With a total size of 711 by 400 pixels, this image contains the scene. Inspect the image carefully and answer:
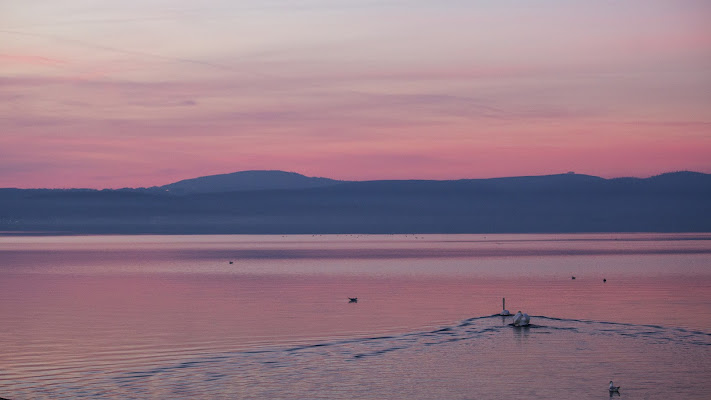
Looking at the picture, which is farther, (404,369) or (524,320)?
(524,320)

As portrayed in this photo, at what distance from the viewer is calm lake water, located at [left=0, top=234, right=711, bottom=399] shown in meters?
23.5

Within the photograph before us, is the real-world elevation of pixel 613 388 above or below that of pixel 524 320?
below

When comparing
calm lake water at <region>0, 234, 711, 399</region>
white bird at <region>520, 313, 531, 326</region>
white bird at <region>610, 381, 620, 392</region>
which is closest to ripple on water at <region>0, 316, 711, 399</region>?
calm lake water at <region>0, 234, 711, 399</region>

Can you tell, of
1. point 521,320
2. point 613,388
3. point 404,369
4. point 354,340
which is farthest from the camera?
point 521,320

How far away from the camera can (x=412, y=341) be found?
102 ft

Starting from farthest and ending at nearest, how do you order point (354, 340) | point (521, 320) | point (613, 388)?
1. point (521, 320)
2. point (354, 340)
3. point (613, 388)

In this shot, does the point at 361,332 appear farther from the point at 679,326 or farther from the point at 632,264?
the point at 632,264

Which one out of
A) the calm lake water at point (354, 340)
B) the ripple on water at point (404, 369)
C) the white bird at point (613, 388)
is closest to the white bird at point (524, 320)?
the calm lake water at point (354, 340)

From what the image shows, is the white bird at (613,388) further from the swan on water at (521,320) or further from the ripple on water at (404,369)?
the swan on water at (521,320)

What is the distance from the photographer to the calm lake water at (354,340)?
2353 centimetres

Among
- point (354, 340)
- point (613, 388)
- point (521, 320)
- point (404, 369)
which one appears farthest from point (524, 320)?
point (613, 388)

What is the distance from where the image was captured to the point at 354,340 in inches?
1231

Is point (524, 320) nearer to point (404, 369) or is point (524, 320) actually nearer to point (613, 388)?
point (404, 369)

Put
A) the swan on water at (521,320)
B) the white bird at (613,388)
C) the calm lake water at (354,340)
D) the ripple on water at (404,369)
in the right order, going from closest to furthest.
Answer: the white bird at (613,388) < the ripple on water at (404,369) < the calm lake water at (354,340) < the swan on water at (521,320)
